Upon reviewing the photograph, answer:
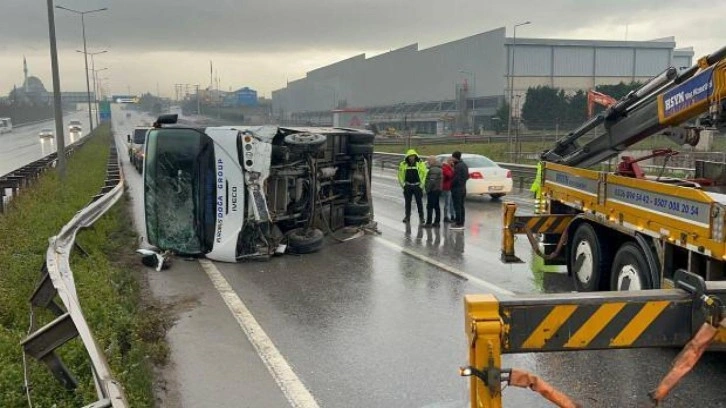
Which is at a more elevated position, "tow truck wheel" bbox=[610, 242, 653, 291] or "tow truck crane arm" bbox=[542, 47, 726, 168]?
"tow truck crane arm" bbox=[542, 47, 726, 168]

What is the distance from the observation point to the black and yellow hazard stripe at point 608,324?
323cm

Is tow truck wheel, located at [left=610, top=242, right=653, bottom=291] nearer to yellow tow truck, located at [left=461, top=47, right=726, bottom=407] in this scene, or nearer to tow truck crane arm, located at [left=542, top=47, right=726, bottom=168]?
yellow tow truck, located at [left=461, top=47, right=726, bottom=407]

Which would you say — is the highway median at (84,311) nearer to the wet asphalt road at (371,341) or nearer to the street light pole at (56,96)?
the wet asphalt road at (371,341)

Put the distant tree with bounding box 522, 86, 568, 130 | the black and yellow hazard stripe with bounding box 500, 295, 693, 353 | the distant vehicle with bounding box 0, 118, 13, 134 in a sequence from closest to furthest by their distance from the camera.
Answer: the black and yellow hazard stripe with bounding box 500, 295, 693, 353
the distant tree with bounding box 522, 86, 568, 130
the distant vehicle with bounding box 0, 118, 13, 134

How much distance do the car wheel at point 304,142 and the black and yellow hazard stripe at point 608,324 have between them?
24.2 feet

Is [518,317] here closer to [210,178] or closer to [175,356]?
[175,356]

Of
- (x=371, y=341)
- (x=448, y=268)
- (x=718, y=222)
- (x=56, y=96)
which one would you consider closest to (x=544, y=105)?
(x=56, y=96)

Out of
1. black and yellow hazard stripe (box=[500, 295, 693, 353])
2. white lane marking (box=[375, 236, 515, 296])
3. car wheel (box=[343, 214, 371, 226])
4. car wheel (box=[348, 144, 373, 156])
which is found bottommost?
white lane marking (box=[375, 236, 515, 296])

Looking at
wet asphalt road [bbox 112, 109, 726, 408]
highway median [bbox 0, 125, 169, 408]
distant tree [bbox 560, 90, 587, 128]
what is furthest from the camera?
distant tree [bbox 560, 90, 587, 128]

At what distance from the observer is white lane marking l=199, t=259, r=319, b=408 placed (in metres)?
5.08

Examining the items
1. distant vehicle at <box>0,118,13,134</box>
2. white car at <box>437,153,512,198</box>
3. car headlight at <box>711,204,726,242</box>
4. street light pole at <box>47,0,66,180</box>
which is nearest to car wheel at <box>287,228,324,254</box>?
car headlight at <box>711,204,726,242</box>

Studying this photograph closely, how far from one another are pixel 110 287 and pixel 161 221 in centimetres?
304

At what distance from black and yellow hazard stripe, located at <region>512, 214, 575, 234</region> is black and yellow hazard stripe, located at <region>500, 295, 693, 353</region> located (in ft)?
17.9

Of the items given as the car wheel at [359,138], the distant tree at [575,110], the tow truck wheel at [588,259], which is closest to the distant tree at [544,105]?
the distant tree at [575,110]
